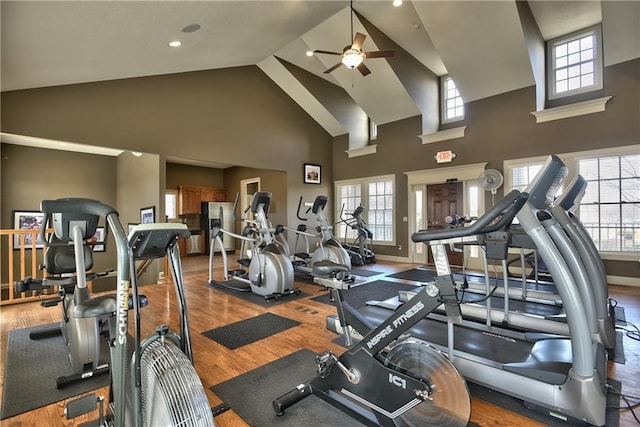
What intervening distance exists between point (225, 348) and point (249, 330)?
0.45m

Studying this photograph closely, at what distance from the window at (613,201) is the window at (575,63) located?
1.34 metres

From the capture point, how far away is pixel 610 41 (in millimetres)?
4859

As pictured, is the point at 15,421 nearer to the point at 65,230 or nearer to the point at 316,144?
the point at 65,230

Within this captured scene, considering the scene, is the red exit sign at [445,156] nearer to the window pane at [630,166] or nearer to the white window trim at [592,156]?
the white window trim at [592,156]

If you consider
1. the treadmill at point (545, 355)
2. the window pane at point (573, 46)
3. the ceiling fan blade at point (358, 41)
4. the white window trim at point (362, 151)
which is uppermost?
the window pane at point (573, 46)

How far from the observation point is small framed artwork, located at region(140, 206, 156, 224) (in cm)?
612

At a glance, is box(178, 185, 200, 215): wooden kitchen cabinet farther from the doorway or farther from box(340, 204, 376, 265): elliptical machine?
the doorway

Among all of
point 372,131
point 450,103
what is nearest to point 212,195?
point 372,131

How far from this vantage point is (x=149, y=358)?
137 cm

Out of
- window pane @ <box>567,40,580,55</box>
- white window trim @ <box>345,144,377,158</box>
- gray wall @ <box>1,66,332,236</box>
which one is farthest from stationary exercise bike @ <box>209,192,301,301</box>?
window pane @ <box>567,40,580,55</box>

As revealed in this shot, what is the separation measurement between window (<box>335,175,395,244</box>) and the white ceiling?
194cm

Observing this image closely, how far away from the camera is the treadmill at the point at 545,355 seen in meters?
1.59

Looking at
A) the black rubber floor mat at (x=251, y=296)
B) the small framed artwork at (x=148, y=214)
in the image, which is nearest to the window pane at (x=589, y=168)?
the black rubber floor mat at (x=251, y=296)

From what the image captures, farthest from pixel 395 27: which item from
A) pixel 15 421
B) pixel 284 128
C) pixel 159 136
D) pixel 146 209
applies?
pixel 15 421
